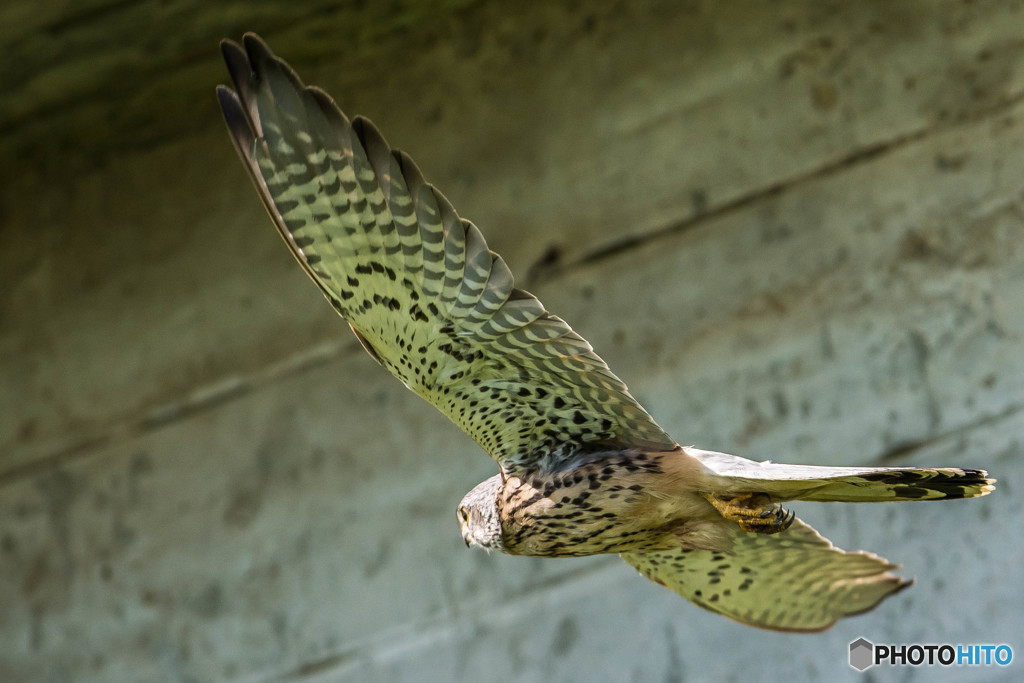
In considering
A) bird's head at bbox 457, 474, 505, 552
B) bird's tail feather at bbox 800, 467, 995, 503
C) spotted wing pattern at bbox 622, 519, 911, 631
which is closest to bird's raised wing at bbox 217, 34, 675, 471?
bird's head at bbox 457, 474, 505, 552

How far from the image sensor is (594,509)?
2217 mm

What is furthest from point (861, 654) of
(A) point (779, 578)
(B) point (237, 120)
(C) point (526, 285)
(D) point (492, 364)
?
(B) point (237, 120)

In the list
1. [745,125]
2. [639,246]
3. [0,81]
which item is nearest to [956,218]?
[745,125]

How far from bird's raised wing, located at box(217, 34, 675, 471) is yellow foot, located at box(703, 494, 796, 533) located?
17 centimetres

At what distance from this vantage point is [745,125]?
13.3 feet

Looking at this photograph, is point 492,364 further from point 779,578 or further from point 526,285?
point 526,285

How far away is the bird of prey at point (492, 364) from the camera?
77.0 inches

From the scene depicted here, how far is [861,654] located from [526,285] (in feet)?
5.91

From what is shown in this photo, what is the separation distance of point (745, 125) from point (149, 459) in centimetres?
272

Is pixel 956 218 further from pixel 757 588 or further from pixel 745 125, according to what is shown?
pixel 757 588

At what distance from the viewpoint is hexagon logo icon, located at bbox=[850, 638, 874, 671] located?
3.77 m

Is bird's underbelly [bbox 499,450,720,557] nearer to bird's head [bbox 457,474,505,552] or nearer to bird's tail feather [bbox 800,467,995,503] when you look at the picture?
bird's head [bbox 457,474,505,552]

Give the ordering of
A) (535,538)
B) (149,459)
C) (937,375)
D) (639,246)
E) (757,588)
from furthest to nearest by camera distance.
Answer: (149,459), (639,246), (937,375), (757,588), (535,538)

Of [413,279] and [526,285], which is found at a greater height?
[526,285]
